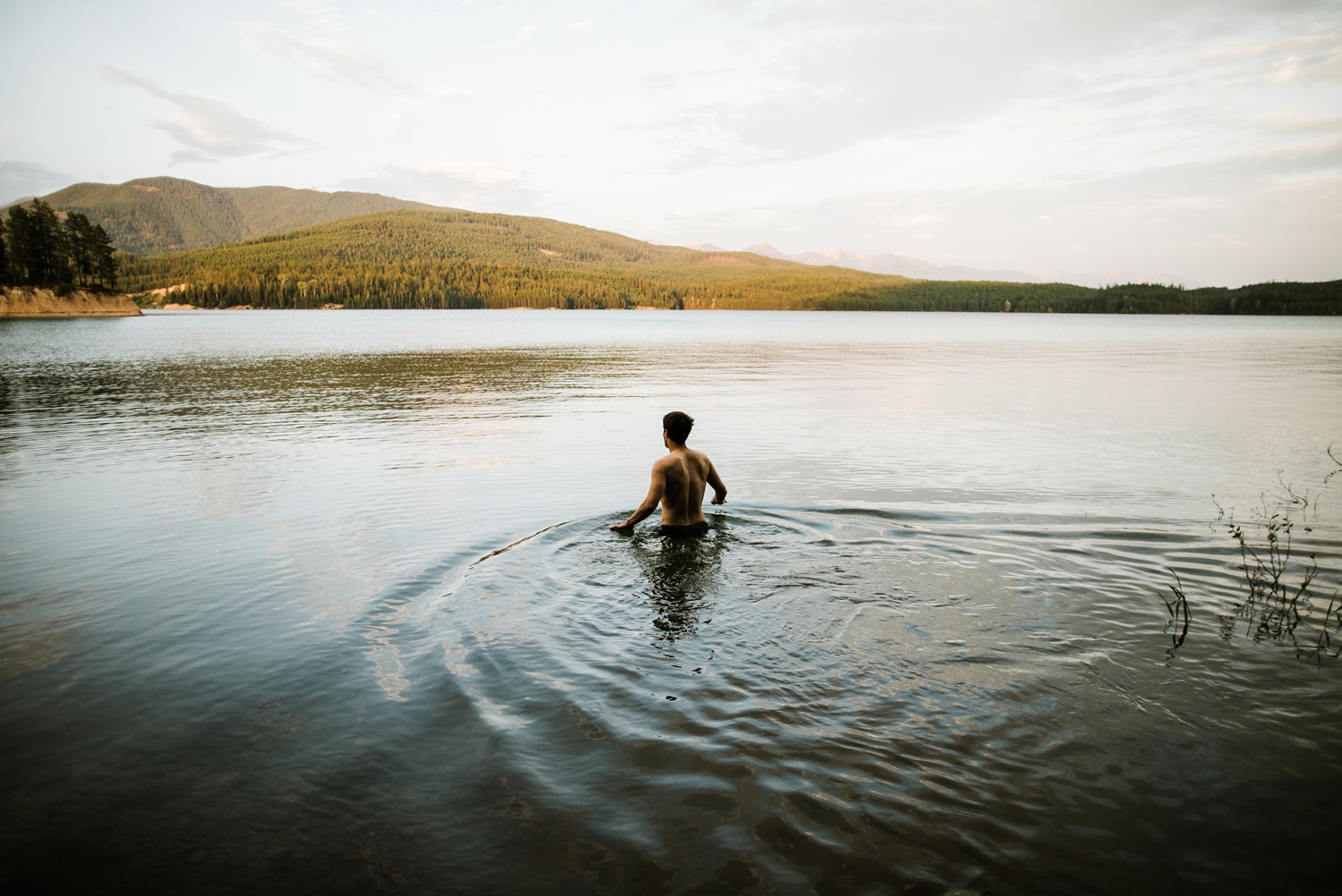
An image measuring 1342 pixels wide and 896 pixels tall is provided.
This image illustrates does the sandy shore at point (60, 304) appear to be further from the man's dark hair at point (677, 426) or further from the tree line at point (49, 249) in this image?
the man's dark hair at point (677, 426)

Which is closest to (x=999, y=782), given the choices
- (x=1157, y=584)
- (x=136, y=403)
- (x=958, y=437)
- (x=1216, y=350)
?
(x=1157, y=584)

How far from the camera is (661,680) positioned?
6.62 m

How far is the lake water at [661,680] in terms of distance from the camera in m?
4.47

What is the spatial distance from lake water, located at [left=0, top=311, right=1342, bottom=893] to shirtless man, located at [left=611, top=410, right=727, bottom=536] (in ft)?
1.37

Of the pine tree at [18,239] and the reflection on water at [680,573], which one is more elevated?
the pine tree at [18,239]

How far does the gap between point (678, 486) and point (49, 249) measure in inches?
5668

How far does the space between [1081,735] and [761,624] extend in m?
3.12

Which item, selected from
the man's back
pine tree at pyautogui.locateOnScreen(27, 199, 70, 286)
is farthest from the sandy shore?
the man's back

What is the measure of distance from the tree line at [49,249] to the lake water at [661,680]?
414ft

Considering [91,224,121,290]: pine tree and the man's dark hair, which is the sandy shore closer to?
[91,224,121,290]: pine tree

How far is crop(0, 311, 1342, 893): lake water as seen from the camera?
14.7ft

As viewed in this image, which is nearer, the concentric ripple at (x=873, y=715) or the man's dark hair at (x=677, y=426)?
the concentric ripple at (x=873, y=715)

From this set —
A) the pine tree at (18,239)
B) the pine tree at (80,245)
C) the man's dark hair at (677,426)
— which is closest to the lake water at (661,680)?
the man's dark hair at (677,426)

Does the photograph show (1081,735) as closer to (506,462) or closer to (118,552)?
(118,552)
